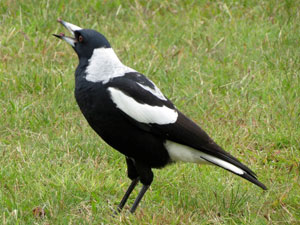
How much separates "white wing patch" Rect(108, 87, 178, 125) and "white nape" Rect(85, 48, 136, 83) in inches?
4.6

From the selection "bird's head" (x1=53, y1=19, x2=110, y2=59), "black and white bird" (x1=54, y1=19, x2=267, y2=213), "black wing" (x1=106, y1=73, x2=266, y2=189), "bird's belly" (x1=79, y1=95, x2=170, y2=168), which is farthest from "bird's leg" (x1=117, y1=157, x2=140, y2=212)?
"bird's head" (x1=53, y1=19, x2=110, y2=59)

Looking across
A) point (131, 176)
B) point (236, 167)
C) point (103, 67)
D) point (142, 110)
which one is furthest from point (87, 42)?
point (236, 167)

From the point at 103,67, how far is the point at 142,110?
32 cm

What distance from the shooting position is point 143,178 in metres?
3.79

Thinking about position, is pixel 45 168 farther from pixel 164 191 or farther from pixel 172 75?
pixel 172 75

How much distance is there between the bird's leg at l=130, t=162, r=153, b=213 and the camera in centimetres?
377

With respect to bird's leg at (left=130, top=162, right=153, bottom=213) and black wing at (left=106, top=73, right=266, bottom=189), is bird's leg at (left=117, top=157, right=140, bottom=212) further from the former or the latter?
black wing at (left=106, top=73, right=266, bottom=189)

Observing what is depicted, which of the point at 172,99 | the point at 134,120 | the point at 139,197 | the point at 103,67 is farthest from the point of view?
the point at 172,99

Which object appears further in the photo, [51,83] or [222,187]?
[51,83]

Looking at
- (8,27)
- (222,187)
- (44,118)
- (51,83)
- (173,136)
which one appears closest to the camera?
(173,136)

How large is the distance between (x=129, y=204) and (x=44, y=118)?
1052 mm

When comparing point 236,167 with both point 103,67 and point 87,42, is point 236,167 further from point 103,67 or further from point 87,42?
point 87,42

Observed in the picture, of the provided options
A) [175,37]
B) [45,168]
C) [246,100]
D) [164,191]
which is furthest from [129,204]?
[175,37]

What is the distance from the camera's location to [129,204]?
404 cm
